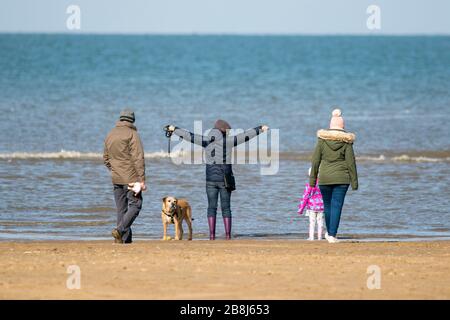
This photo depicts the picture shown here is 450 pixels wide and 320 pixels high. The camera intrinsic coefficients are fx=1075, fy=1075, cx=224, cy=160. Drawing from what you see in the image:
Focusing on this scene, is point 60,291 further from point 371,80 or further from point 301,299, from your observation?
point 371,80

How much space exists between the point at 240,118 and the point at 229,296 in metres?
31.1

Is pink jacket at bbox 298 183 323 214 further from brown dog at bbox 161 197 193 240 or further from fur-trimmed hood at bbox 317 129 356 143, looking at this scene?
brown dog at bbox 161 197 193 240

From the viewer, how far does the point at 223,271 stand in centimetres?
1062

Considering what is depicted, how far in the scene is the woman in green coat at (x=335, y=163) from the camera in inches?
525

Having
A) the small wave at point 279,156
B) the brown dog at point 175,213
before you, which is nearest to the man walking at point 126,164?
the brown dog at point 175,213

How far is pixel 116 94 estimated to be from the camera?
52906mm

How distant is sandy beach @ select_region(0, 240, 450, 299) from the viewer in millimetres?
9516

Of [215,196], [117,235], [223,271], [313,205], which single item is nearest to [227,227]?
[215,196]

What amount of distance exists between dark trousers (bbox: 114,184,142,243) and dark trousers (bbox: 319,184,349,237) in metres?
2.35

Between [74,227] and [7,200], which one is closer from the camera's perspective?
[74,227]

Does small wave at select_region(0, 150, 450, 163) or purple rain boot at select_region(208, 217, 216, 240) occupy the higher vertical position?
small wave at select_region(0, 150, 450, 163)

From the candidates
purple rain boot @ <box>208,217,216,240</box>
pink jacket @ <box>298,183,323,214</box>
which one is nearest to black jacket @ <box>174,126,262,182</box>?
purple rain boot @ <box>208,217,216,240</box>

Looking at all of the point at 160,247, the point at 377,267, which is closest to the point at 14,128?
the point at 160,247

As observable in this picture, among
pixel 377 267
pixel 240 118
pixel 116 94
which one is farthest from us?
pixel 116 94
